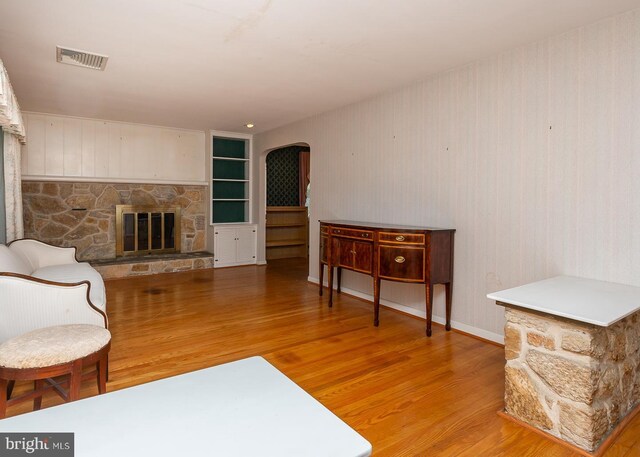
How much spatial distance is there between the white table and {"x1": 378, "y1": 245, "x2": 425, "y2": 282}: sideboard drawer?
2568mm

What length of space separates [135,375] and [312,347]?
1298mm

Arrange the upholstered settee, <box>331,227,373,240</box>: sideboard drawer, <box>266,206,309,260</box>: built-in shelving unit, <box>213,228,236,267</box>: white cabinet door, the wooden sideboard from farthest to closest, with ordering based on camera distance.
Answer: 1. <box>266,206,309,260</box>: built-in shelving unit
2. <box>213,228,236,267</box>: white cabinet door
3. <box>331,227,373,240</box>: sideboard drawer
4. the wooden sideboard
5. the upholstered settee

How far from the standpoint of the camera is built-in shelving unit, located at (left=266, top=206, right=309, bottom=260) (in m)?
7.99

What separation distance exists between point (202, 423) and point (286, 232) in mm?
7414

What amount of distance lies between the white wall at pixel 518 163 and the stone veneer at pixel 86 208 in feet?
12.4

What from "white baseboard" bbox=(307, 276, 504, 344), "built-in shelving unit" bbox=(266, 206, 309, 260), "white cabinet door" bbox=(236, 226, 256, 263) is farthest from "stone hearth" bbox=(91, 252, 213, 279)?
Answer: "white baseboard" bbox=(307, 276, 504, 344)

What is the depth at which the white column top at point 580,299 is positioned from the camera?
1.83 metres

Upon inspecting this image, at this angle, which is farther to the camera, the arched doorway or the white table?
the arched doorway

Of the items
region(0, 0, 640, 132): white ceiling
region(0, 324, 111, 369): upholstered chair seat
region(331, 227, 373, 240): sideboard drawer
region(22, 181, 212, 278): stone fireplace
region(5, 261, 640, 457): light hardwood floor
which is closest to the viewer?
region(0, 324, 111, 369): upholstered chair seat

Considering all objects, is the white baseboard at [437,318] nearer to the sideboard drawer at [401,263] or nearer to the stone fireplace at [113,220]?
the sideboard drawer at [401,263]

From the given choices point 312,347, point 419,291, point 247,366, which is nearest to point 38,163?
point 312,347

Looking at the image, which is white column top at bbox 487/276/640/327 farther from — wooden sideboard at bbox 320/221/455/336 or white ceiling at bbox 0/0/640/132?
white ceiling at bbox 0/0/640/132

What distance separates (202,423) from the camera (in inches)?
33.1

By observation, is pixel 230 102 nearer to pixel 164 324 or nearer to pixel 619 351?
pixel 164 324
